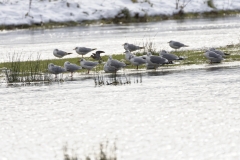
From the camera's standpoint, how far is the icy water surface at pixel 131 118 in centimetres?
1181

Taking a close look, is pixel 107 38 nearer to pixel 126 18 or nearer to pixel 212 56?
pixel 212 56

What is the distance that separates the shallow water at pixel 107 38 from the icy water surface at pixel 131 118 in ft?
33.1

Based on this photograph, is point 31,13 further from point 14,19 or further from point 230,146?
point 230,146

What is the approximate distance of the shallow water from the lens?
106 ft

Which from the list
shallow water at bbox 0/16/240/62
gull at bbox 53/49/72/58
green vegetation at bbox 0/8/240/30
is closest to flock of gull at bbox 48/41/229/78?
gull at bbox 53/49/72/58

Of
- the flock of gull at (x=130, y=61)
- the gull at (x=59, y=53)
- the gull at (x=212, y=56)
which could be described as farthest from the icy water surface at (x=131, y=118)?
the gull at (x=59, y=53)

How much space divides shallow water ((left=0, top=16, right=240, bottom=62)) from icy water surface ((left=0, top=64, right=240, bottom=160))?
1008 cm

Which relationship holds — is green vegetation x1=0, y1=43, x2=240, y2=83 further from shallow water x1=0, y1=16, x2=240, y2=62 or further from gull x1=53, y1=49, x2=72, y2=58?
shallow water x1=0, y1=16, x2=240, y2=62

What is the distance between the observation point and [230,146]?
38.1ft

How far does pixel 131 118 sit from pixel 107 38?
24.3 meters

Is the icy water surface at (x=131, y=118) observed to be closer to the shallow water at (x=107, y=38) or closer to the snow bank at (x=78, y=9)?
the shallow water at (x=107, y=38)

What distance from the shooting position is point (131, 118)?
1456cm

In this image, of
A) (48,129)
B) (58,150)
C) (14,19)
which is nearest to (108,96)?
(48,129)

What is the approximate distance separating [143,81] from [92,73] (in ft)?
10.5
